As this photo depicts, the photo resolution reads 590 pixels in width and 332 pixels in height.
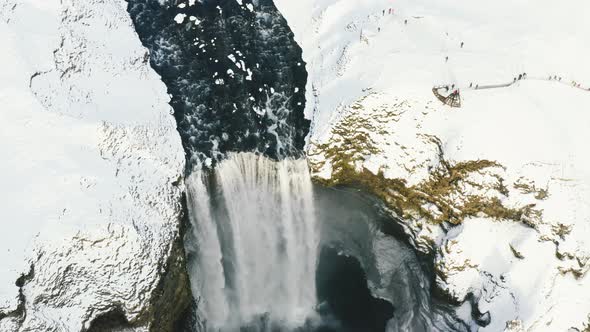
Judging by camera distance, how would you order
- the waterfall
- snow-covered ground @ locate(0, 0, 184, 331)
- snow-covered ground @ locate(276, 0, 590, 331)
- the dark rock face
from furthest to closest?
the dark rock face
the waterfall
snow-covered ground @ locate(276, 0, 590, 331)
snow-covered ground @ locate(0, 0, 184, 331)

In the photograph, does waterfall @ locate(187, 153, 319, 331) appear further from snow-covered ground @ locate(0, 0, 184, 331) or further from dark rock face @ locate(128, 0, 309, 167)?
snow-covered ground @ locate(0, 0, 184, 331)

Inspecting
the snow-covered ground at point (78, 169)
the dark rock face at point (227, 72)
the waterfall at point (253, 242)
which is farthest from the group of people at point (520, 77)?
the snow-covered ground at point (78, 169)

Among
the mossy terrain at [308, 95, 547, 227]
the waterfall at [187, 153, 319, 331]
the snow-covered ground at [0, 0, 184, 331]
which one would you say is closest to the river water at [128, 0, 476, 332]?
the waterfall at [187, 153, 319, 331]

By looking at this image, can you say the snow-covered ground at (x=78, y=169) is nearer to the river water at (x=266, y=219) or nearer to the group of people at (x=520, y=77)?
the river water at (x=266, y=219)

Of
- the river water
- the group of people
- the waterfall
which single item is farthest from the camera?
the group of people

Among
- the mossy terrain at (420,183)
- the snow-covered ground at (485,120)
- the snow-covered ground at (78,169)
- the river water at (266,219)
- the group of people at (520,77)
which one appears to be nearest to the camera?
the snow-covered ground at (78,169)

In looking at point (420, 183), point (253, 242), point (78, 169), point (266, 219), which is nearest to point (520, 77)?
point (420, 183)

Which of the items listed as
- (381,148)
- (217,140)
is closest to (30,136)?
(217,140)
